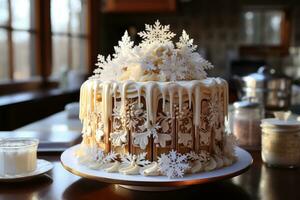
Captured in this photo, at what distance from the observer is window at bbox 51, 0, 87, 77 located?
3201 millimetres

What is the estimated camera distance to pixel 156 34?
36.2 inches

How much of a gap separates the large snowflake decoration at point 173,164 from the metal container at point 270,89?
2.90 ft

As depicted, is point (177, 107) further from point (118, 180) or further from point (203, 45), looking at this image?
point (203, 45)

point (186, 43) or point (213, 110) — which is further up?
point (186, 43)

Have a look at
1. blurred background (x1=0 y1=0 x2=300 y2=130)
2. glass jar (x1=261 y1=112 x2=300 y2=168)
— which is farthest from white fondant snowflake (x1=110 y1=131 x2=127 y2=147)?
blurred background (x1=0 y1=0 x2=300 y2=130)

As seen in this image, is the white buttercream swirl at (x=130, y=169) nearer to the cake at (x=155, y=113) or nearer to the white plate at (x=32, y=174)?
the cake at (x=155, y=113)

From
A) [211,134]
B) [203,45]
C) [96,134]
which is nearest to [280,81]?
[211,134]

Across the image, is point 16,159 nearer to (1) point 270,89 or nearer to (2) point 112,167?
(2) point 112,167

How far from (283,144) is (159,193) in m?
0.32

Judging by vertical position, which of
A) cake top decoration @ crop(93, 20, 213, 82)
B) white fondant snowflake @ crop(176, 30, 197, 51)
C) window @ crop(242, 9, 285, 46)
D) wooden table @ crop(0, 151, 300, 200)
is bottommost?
wooden table @ crop(0, 151, 300, 200)

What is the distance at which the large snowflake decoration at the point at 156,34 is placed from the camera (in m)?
0.91

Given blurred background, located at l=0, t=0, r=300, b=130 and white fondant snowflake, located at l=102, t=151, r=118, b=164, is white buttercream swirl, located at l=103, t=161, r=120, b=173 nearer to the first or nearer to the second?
white fondant snowflake, located at l=102, t=151, r=118, b=164

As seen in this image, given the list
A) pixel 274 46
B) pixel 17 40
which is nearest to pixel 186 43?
pixel 17 40

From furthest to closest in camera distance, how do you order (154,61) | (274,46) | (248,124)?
(274,46) < (248,124) < (154,61)
